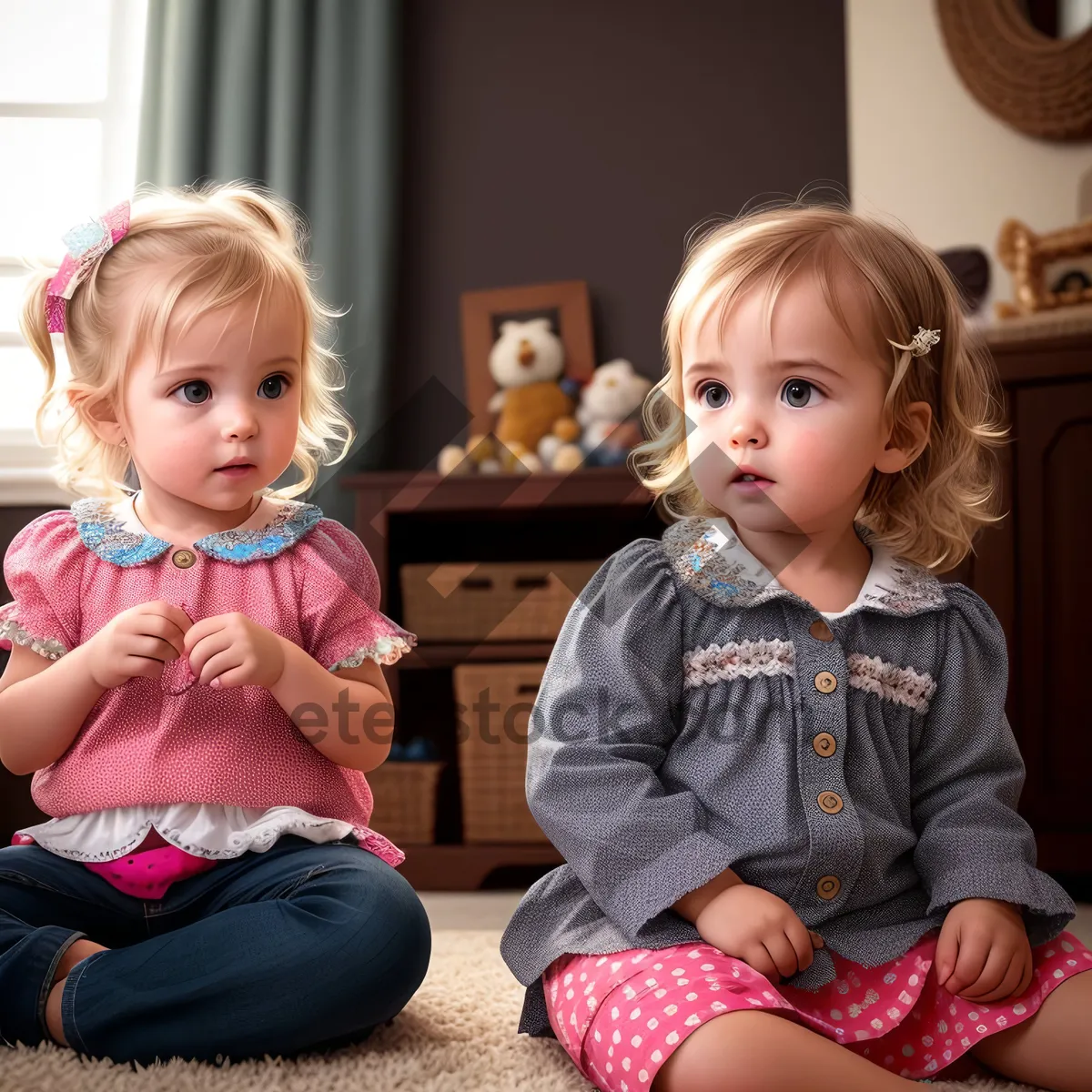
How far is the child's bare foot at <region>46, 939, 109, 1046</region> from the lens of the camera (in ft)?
2.89

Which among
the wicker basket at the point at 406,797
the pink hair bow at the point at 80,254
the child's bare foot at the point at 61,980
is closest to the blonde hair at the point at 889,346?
the pink hair bow at the point at 80,254

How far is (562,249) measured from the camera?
8.28ft

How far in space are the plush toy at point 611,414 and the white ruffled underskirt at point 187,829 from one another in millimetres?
1367

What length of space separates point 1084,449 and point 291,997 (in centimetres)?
135

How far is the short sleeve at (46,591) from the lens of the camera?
1.00m

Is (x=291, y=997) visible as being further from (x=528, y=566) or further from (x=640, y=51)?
(x=640, y=51)

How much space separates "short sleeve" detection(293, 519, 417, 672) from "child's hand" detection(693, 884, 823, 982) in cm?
35

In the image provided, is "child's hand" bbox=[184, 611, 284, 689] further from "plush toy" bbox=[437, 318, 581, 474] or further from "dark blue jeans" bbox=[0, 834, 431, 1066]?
"plush toy" bbox=[437, 318, 581, 474]

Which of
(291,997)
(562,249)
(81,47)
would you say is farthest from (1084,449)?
(81,47)

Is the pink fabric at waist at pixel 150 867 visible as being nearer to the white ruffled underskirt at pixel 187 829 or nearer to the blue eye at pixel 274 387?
the white ruffled underskirt at pixel 187 829

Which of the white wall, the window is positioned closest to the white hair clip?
the white wall

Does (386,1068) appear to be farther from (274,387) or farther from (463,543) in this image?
(463,543)

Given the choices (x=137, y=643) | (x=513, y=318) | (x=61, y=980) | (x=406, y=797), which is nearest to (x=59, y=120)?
(x=513, y=318)

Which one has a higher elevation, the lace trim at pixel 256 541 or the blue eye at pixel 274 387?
the blue eye at pixel 274 387
